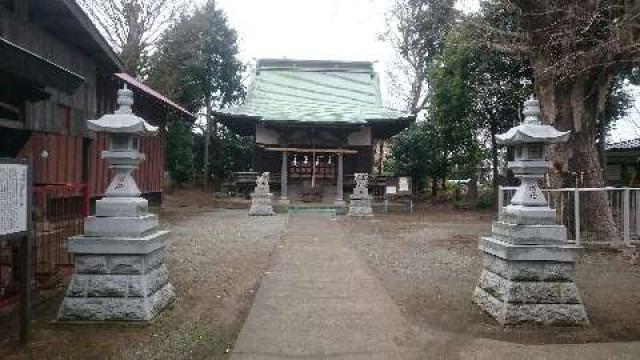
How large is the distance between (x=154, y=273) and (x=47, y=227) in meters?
2.02

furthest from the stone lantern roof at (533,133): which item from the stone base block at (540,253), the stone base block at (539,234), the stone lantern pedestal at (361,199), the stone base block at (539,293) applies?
the stone lantern pedestal at (361,199)

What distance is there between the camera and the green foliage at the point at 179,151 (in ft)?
105

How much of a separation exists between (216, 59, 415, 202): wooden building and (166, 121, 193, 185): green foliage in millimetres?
6179

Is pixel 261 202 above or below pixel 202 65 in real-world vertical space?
below

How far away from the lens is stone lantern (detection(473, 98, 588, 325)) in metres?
5.95

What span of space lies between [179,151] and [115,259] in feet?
88.7

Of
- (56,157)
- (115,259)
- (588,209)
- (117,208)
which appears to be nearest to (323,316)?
(115,259)

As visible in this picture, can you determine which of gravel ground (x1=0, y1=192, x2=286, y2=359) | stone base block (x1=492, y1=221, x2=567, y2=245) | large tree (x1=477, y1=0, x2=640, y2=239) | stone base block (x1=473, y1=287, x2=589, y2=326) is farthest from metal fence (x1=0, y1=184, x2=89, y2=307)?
large tree (x1=477, y1=0, x2=640, y2=239)

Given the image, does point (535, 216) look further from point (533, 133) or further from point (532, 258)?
point (533, 133)

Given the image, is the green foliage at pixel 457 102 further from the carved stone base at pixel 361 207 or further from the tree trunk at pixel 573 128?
the tree trunk at pixel 573 128

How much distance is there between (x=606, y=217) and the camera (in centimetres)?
1223

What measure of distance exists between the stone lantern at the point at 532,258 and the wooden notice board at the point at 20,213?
4.86 meters

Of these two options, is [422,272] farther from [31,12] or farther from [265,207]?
[265,207]

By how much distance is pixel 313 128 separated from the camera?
79.4 ft
